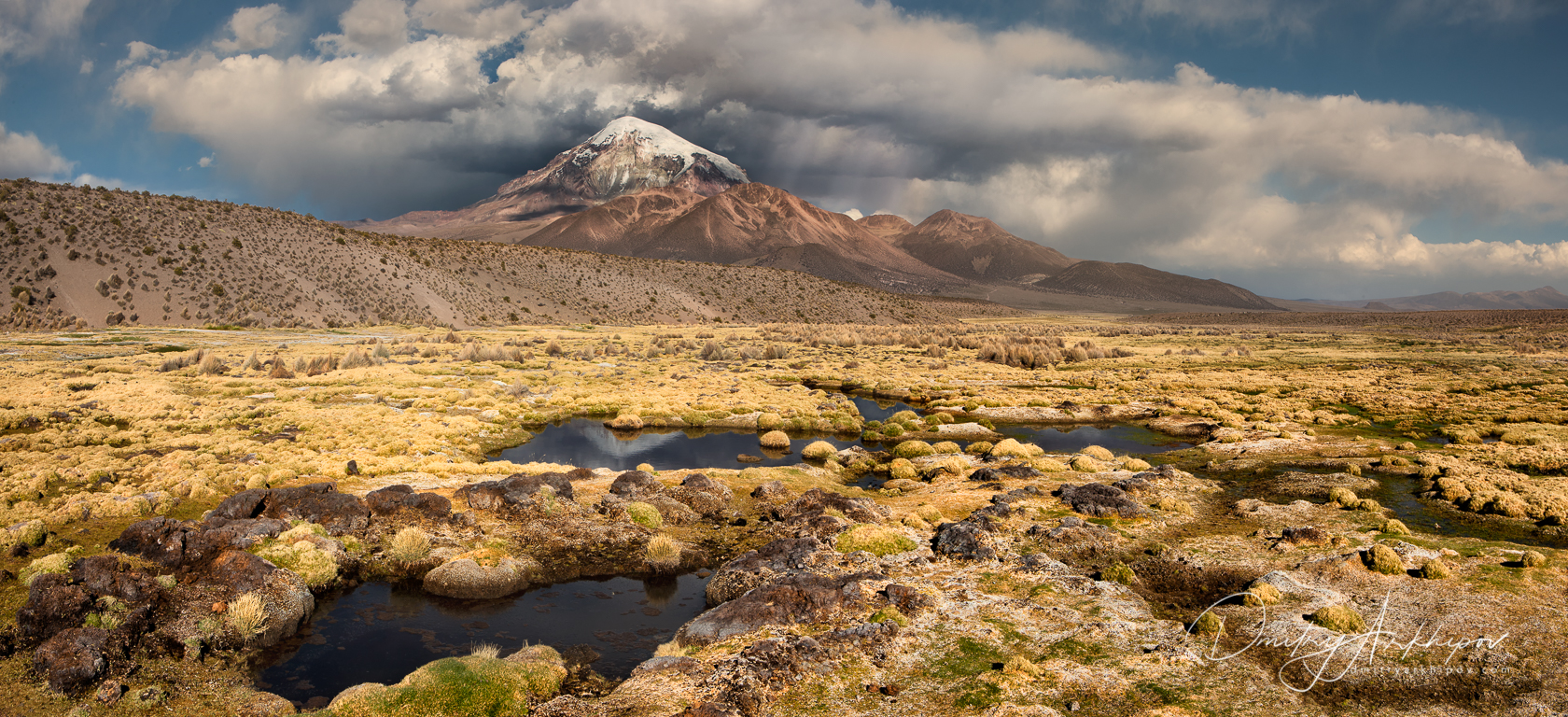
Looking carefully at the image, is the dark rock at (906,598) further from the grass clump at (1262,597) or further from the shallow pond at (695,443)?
the shallow pond at (695,443)

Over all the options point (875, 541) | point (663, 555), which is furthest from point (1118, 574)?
point (663, 555)

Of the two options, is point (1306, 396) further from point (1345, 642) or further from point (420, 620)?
point (420, 620)

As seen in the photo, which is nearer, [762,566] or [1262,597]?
[1262,597]

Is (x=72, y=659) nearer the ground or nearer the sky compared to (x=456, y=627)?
nearer the sky

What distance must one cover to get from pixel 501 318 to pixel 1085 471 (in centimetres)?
9823

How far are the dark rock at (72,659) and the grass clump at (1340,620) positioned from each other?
19.2 meters

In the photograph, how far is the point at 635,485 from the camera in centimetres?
2166

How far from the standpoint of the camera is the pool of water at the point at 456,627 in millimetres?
11969

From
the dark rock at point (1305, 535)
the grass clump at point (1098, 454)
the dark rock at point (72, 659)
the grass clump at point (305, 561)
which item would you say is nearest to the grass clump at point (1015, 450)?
the grass clump at point (1098, 454)

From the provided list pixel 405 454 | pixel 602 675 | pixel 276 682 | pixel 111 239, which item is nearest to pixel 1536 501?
pixel 602 675

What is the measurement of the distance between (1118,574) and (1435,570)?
563cm

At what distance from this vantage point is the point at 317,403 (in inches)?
1246

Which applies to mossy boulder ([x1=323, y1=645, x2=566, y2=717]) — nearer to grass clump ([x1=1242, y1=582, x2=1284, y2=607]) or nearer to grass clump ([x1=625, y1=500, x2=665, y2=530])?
A: grass clump ([x1=625, y1=500, x2=665, y2=530])

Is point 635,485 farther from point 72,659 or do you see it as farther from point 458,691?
point 72,659
